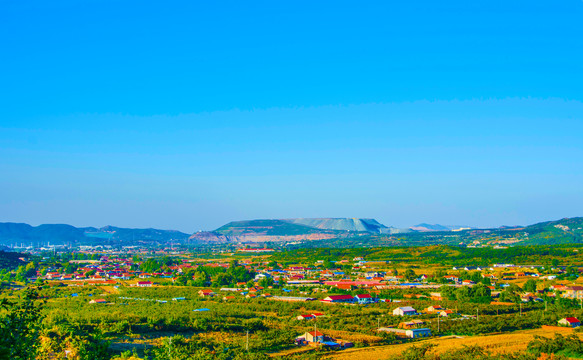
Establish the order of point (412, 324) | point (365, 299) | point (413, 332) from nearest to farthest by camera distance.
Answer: point (413, 332) < point (412, 324) < point (365, 299)

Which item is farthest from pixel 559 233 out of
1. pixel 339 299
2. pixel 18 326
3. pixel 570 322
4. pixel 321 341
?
pixel 18 326

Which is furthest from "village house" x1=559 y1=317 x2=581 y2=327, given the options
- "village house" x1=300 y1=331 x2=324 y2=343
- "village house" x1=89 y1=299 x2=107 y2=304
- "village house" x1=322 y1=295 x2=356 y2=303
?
"village house" x1=89 y1=299 x2=107 y2=304

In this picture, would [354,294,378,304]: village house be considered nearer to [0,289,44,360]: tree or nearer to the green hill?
[0,289,44,360]: tree

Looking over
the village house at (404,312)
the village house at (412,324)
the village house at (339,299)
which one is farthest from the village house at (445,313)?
the village house at (339,299)

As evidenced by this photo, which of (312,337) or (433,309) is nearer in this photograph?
(312,337)

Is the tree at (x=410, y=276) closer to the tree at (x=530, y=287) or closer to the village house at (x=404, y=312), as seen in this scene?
the tree at (x=530, y=287)

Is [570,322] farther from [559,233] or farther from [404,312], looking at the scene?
[559,233]

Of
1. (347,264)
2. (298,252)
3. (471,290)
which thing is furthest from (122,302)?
(298,252)

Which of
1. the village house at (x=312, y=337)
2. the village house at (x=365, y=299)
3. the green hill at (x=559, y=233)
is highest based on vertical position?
the green hill at (x=559, y=233)
